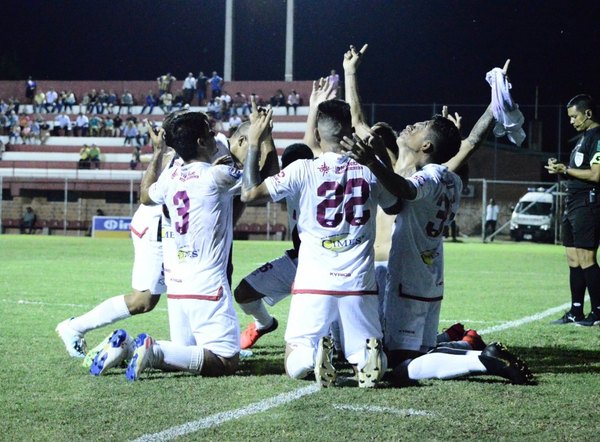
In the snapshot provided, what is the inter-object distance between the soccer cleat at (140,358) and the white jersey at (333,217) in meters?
1.07

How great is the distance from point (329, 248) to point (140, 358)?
57.3 inches

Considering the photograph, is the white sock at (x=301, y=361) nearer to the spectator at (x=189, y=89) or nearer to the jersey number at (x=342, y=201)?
the jersey number at (x=342, y=201)

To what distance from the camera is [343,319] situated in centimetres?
597

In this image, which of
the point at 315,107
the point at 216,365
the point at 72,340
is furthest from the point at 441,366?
the point at 72,340

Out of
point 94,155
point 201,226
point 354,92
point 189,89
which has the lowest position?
point 201,226

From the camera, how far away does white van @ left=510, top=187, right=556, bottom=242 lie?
3697 centimetres

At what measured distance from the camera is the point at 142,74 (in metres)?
66.1

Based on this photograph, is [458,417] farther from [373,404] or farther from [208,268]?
[208,268]

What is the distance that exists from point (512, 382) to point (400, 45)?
176 ft

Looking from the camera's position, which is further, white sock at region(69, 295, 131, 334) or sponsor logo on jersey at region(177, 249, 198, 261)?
white sock at region(69, 295, 131, 334)

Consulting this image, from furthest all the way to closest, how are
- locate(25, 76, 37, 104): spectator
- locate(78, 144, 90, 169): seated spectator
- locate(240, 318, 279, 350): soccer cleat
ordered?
locate(25, 76, 37, 104): spectator → locate(78, 144, 90, 169): seated spectator → locate(240, 318, 279, 350): soccer cleat

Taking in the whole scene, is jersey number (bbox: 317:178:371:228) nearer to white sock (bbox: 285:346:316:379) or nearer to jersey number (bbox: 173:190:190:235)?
white sock (bbox: 285:346:316:379)

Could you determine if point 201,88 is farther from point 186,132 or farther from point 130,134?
point 186,132

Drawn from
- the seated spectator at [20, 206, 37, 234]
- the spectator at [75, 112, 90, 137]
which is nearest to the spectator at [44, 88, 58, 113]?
the spectator at [75, 112, 90, 137]
